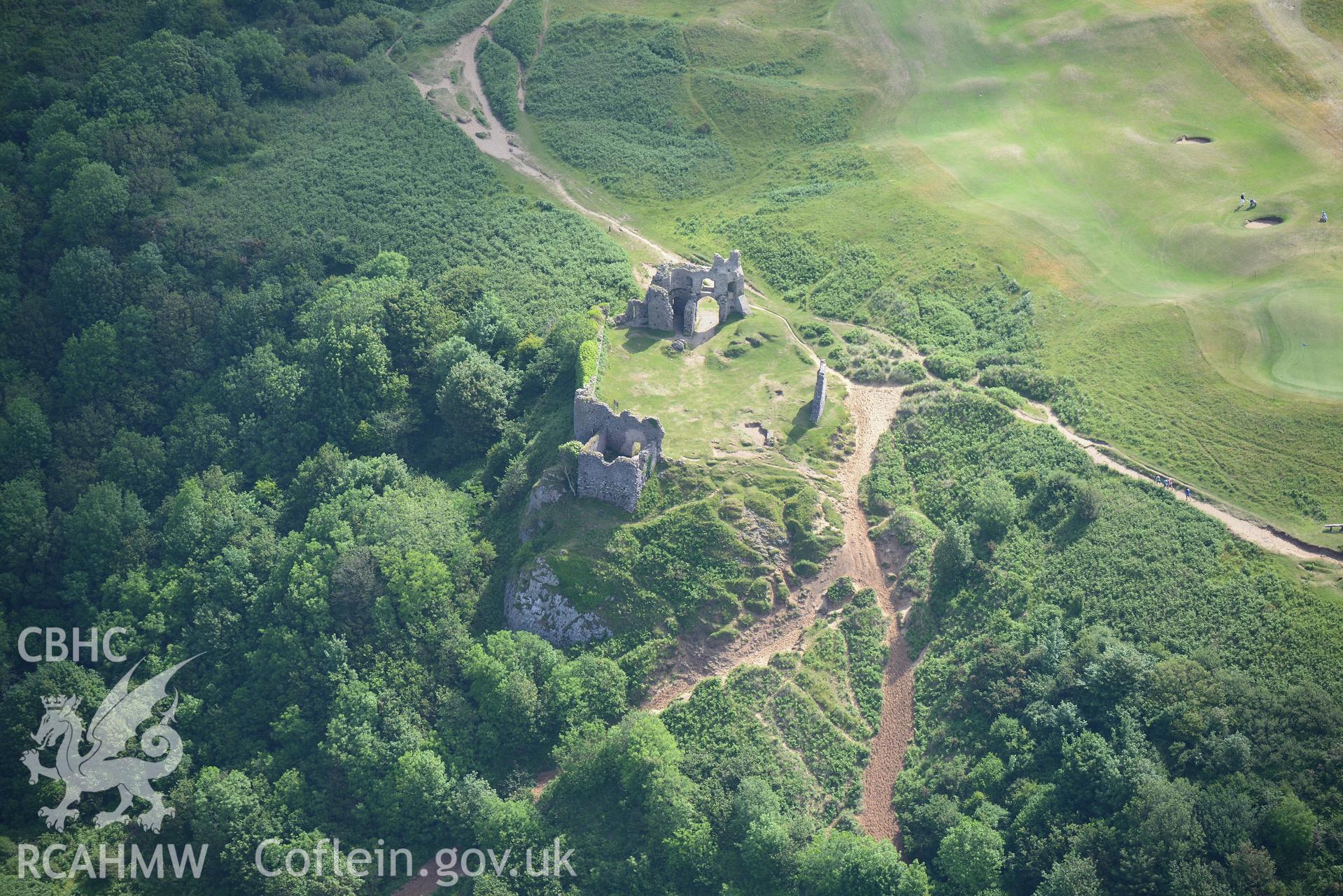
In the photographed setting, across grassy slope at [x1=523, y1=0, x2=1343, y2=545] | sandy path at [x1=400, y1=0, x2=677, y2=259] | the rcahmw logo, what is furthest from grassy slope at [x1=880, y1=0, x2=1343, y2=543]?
the rcahmw logo

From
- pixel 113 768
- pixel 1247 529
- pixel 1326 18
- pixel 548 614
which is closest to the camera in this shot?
pixel 1247 529

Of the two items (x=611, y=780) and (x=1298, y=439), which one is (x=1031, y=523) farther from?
(x=611, y=780)

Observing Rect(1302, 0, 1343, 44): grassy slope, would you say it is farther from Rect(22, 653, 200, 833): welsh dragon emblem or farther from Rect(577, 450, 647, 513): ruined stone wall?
Rect(22, 653, 200, 833): welsh dragon emblem

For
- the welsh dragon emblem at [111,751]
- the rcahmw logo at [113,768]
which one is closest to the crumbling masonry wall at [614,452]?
the rcahmw logo at [113,768]

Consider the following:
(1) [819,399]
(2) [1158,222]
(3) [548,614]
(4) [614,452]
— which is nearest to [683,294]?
(1) [819,399]

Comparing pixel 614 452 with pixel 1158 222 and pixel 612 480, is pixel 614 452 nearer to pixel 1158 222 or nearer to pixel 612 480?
pixel 612 480

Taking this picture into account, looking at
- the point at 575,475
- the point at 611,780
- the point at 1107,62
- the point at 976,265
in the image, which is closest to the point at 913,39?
the point at 1107,62

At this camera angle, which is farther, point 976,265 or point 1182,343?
point 976,265
